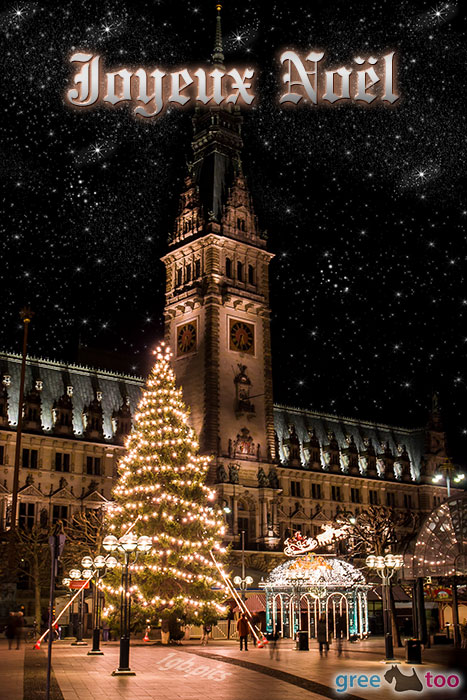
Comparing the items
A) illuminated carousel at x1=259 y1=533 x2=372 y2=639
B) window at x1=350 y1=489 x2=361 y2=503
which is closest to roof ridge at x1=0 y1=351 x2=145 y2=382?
window at x1=350 y1=489 x2=361 y2=503

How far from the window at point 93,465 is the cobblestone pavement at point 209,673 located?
3911cm

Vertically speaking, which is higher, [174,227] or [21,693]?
[174,227]

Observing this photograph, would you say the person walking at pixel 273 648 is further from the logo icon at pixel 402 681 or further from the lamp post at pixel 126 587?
the logo icon at pixel 402 681

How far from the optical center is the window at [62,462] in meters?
76.4

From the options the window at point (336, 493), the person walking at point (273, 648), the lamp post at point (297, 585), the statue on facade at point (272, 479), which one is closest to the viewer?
the person walking at point (273, 648)

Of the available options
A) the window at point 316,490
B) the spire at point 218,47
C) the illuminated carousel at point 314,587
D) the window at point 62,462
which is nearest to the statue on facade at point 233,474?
the window at point 62,462

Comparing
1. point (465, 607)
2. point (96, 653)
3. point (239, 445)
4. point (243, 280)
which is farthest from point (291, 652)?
point (243, 280)

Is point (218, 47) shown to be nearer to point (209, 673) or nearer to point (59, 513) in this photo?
point (59, 513)

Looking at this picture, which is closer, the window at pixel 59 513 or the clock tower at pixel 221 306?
the window at pixel 59 513

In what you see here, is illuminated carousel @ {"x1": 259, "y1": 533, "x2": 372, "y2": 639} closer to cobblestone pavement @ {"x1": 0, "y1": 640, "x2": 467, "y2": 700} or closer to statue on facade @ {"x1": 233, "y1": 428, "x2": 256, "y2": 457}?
cobblestone pavement @ {"x1": 0, "y1": 640, "x2": 467, "y2": 700}

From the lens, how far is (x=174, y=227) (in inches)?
3337

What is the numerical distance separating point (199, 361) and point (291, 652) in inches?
1592

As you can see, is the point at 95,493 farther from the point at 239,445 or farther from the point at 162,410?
the point at 162,410

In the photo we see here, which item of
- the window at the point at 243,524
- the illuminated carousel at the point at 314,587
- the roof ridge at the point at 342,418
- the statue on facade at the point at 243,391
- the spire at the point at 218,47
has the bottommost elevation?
the illuminated carousel at the point at 314,587
